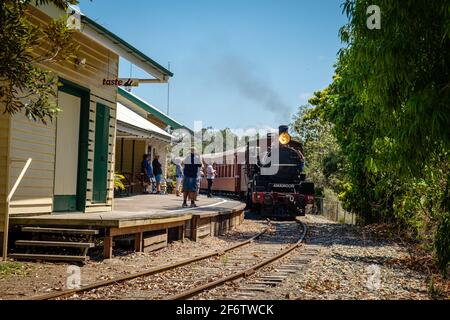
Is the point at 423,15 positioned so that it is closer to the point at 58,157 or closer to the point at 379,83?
the point at 379,83

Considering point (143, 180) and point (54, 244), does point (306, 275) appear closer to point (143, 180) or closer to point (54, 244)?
point (54, 244)

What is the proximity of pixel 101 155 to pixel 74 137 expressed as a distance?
104 cm

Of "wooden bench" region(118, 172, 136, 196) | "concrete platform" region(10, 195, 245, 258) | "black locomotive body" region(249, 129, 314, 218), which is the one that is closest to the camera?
"concrete platform" region(10, 195, 245, 258)

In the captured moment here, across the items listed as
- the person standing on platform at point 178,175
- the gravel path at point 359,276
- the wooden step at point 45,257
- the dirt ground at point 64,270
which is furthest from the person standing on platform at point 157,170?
the wooden step at point 45,257

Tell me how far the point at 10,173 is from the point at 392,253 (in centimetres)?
859

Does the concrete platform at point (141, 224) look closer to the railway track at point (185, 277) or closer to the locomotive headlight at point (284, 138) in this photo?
the railway track at point (185, 277)

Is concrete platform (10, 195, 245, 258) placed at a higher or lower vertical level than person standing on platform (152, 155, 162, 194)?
lower

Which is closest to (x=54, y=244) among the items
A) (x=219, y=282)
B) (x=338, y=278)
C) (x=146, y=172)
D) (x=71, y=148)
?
(x=71, y=148)

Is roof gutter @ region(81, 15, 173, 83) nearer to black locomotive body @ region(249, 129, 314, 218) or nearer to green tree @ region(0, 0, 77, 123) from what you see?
green tree @ region(0, 0, 77, 123)

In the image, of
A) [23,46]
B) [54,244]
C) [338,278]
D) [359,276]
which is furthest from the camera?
[54,244]

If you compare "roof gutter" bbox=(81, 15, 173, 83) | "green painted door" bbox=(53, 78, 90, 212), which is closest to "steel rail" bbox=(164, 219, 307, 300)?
"green painted door" bbox=(53, 78, 90, 212)

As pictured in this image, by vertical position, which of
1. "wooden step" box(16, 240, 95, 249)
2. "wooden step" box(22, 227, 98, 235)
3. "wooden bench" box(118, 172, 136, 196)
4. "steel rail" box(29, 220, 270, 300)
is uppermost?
"wooden bench" box(118, 172, 136, 196)

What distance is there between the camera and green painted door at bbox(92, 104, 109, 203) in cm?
1247

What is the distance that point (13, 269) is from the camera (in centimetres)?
849
